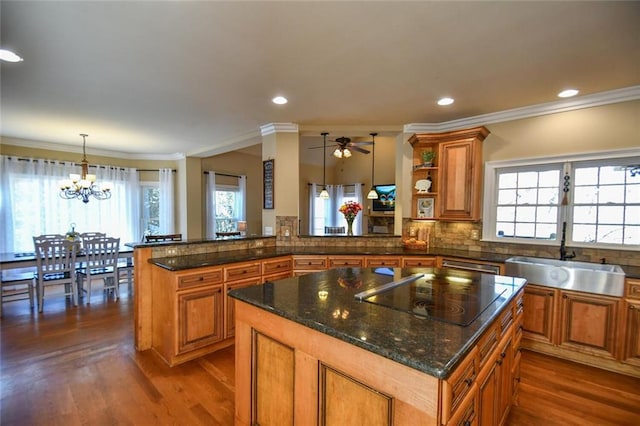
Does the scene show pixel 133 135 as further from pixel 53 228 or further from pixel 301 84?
pixel 301 84

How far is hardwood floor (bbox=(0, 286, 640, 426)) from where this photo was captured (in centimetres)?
195

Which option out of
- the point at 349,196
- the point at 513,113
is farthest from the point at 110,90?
the point at 349,196

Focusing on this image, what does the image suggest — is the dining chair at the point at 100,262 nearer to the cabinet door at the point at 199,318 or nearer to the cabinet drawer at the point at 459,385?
the cabinet door at the point at 199,318

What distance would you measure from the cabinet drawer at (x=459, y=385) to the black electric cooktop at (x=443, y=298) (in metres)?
0.16

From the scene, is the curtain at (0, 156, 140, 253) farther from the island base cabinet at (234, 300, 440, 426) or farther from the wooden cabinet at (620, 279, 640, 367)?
the wooden cabinet at (620, 279, 640, 367)

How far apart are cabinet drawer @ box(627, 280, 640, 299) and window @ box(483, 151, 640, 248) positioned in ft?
2.06

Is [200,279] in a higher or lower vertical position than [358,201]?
lower

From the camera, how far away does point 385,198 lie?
297 inches

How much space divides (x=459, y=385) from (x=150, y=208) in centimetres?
702

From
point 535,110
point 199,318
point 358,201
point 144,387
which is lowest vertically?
point 144,387

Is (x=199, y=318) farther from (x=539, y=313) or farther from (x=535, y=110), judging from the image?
(x=535, y=110)

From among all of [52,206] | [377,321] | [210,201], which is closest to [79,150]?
[52,206]

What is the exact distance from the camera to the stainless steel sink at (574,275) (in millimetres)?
2492

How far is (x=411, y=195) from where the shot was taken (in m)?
3.96
